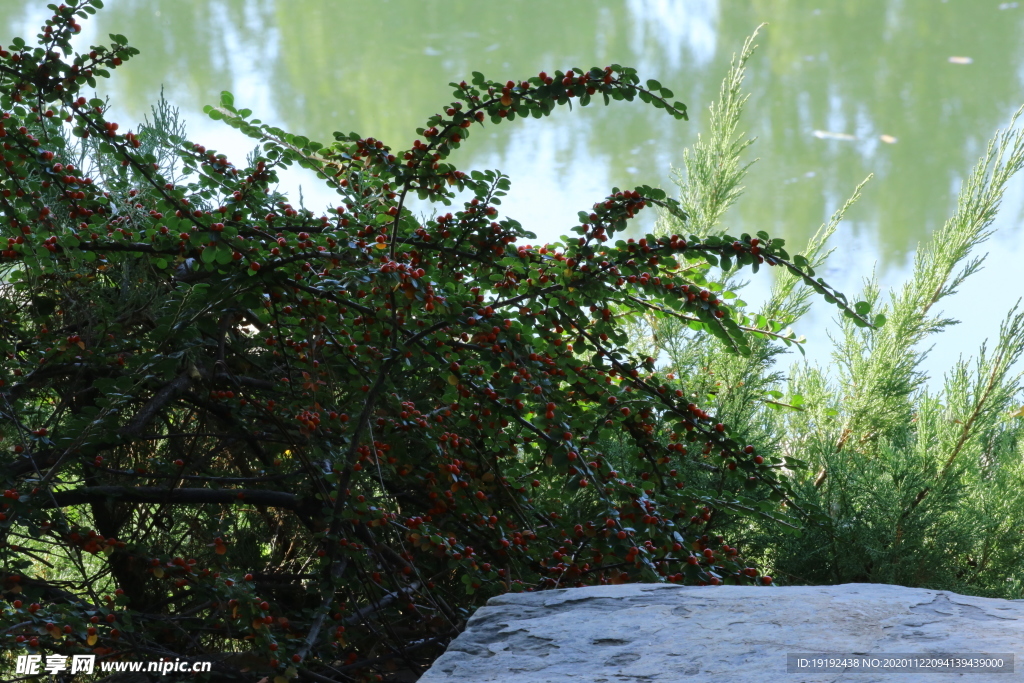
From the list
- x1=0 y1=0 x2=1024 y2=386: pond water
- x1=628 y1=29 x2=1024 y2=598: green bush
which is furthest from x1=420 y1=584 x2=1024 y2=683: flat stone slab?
x1=0 y1=0 x2=1024 y2=386: pond water

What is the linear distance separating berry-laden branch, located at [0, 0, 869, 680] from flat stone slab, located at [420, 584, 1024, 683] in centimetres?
16

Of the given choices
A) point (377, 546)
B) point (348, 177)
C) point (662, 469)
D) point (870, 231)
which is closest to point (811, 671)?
point (662, 469)

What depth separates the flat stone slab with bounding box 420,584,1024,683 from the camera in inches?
38.7

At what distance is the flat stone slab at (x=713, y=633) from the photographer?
98cm

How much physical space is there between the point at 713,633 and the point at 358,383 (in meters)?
0.70

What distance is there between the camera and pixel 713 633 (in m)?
1.07

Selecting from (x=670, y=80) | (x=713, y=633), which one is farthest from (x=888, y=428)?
(x=670, y=80)

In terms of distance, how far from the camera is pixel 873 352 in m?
2.32

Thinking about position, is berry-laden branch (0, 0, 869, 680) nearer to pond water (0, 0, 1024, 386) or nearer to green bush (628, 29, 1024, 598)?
green bush (628, 29, 1024, 598)

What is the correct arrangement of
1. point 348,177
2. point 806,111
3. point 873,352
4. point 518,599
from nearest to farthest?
point 518,599 < point 348,177 < point 873,352 < point 806,111

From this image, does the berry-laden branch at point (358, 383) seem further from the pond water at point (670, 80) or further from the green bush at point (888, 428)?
the pond water at point (670, 80)

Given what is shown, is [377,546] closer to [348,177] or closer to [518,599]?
[518,599]

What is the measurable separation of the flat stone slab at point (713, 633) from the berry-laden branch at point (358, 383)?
16cm

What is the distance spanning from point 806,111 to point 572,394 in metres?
5.86
